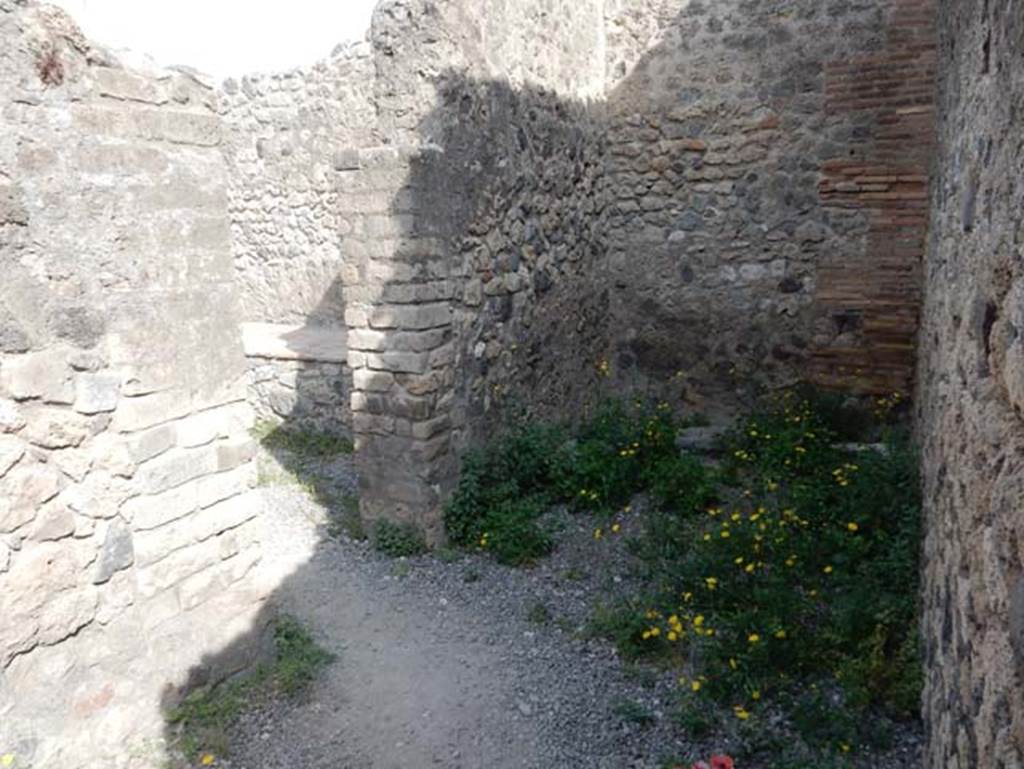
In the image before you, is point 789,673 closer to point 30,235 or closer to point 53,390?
point 53,390

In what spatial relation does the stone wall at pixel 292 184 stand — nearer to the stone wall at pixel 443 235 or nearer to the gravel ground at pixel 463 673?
the stone wall at pixel 443 235

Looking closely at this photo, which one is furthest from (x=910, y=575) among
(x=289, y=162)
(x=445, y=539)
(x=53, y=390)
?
(x=289, y=162)

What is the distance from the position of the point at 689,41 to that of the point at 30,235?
5735 millimetres

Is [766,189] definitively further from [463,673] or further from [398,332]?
[463,673]

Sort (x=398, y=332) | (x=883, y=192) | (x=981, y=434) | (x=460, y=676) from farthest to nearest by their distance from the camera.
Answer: (x=883, y=192) → (x=398, y=332) → (x=460, y=676) → (x=981, y=434)

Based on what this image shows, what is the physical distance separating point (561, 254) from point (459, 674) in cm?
378

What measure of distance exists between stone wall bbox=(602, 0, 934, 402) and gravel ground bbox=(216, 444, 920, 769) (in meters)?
2.61

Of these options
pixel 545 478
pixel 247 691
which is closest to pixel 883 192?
pixel 545 478

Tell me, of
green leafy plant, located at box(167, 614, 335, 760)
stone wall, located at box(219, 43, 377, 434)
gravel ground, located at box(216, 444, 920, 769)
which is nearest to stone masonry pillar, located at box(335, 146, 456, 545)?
gravel ground, located at box(216, 444, 920, 769)

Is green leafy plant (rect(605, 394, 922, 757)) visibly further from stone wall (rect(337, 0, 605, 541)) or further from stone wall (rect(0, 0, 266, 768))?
stone wall (rect(0, 0, 266, 768))

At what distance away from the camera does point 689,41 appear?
668cm

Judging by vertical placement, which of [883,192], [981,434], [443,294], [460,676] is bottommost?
[460,676]

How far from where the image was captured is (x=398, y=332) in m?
4.85

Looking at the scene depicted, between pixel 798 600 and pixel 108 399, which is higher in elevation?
pixel 108 399
